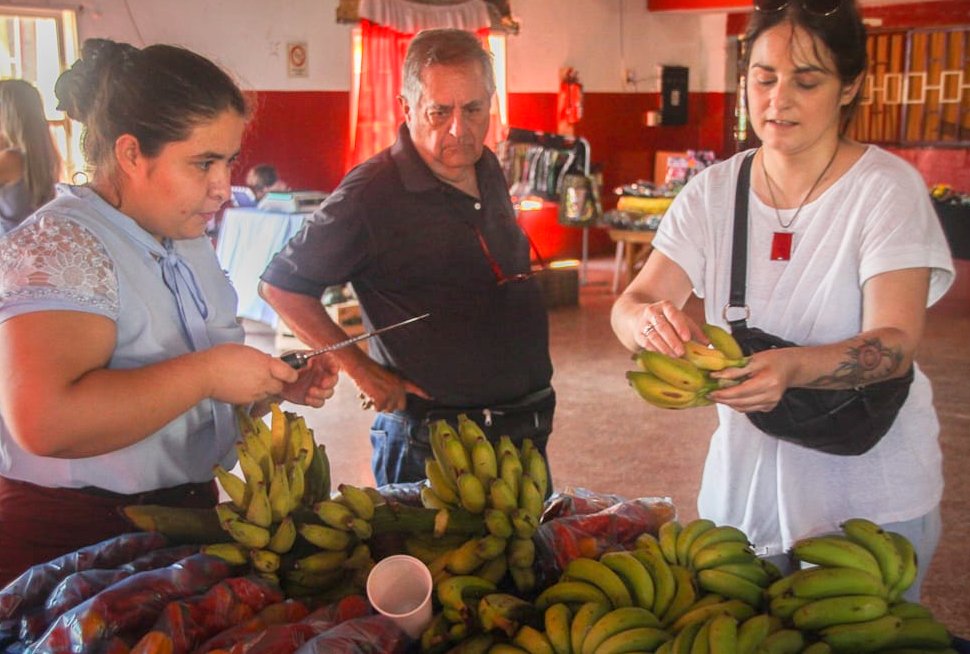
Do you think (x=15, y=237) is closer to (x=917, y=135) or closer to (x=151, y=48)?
(x=151, y=48)

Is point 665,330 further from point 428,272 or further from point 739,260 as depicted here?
point 428,272

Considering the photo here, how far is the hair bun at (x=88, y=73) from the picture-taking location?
1.62 meters

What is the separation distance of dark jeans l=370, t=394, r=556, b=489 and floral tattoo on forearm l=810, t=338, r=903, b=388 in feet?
2.91

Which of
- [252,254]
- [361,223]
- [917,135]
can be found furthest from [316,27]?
[361,223]

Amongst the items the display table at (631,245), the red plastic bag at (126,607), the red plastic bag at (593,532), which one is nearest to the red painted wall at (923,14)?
the display table at (631,245)

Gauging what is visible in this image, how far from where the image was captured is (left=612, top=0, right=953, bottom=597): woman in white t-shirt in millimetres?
1731

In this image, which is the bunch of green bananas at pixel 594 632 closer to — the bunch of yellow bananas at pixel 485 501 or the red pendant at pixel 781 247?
the bunch of yellow bananas at pixel 485 501

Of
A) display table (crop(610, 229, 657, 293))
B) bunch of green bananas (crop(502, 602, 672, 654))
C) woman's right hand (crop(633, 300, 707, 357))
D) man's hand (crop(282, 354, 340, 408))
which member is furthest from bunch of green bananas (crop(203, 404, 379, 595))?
display table (crop(610, 229, 657, 293))

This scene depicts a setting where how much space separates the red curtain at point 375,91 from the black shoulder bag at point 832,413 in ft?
23.8

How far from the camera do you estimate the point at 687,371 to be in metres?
1.60

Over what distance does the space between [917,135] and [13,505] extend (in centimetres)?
978

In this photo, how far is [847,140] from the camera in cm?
191

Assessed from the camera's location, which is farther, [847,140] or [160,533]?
[847,140]

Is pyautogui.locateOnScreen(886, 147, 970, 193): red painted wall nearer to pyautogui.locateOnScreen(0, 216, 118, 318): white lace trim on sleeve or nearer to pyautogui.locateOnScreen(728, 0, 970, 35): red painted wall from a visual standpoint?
pyautogui.locateOnScreen(728, 0, 970, 35): red painted wall
